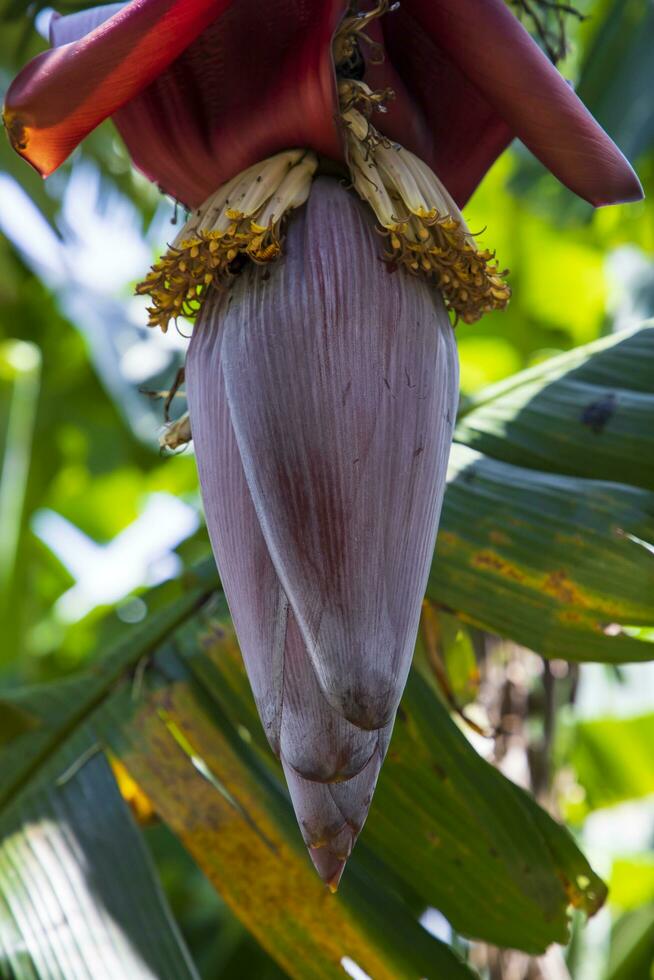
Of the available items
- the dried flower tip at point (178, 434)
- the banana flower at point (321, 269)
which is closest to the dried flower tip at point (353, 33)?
the banana flower at point (321, 269)

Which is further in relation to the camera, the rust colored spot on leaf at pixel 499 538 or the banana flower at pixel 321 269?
the rust colored spot on leaf at pixel 499 538

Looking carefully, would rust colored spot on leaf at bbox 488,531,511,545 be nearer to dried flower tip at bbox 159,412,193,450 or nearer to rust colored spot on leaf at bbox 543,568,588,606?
rust colored spot on leaf at bbox 543,568,588,606

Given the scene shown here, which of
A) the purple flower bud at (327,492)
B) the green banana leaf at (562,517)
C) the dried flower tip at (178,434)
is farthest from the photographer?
the green banana leaf at (562,517)

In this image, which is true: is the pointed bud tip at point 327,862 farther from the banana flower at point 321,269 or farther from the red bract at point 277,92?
the red bract at point 277,92

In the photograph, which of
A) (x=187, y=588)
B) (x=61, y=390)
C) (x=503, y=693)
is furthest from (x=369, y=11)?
(x=61, y=390)

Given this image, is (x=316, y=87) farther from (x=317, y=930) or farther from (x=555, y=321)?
(x=555, y=321)

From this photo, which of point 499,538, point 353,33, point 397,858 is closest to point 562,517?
point 499,538

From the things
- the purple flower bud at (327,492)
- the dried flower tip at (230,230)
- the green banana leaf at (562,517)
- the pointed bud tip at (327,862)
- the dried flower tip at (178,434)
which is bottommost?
the green banana leaf at (562,517)

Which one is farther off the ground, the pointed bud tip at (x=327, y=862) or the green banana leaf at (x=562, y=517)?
the pointed bud tip at (x=327, y=862)
